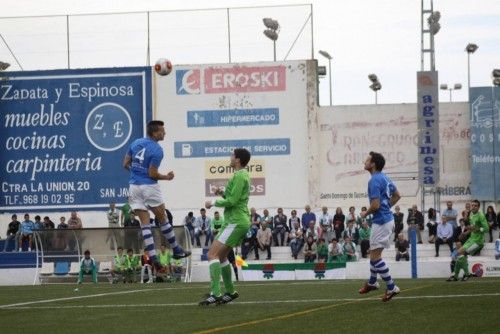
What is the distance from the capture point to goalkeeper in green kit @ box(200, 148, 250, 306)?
16828 millimetres

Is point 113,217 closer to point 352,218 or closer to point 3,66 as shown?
point 352,218

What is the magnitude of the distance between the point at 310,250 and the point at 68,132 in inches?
498

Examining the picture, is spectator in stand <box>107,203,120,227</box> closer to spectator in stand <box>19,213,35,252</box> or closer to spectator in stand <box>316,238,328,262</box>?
spectator in stand <box>19,213,35,252</box>

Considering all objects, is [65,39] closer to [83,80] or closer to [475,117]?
[83,80]

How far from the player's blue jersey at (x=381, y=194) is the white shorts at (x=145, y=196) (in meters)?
3.66

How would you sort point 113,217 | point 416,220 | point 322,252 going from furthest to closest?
point 113,217, point 416,220, point 322,252

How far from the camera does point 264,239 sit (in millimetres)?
42594

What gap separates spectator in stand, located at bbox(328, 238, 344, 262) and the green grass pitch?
19.2 metres

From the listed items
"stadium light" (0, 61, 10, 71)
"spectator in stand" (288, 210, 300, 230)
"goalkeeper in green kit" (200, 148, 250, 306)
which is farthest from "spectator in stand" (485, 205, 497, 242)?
"goalkeeper in green kit" (200, 148, 250, 306)

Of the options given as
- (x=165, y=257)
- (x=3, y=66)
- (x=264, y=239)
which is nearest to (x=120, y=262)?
(x=165, y=257)

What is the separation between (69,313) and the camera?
53.8 ft

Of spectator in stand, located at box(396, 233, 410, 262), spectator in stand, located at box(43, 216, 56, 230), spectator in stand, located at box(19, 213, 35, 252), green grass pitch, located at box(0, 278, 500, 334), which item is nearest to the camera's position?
green grass pitch, located at box(0, 278, 500, 334)

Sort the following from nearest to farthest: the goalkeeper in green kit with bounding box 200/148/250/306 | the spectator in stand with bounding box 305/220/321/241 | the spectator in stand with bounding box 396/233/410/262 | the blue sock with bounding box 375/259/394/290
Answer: the goalkeeper in green kit with bounding box 200/148/250/306 → the blue sock with bounding box 375/259/394/290 → the spectator in stand with bounding box 396/233/410/262 → the spectator in stand with bounding box 305/220/321/241

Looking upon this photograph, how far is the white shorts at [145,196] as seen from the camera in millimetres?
19219
